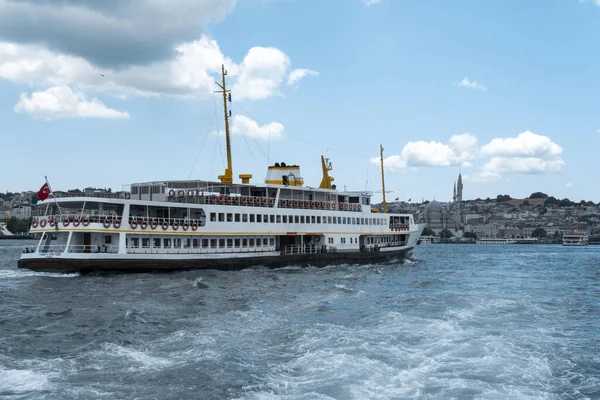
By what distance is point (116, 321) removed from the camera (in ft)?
62.1

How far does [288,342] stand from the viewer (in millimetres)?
16828

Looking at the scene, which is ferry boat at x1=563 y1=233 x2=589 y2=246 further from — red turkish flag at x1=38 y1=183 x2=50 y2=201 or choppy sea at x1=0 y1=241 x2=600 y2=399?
red turkish flag at x1=38 y1=183 x2=50 y2=201

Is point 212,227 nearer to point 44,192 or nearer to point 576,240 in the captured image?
point 44,192

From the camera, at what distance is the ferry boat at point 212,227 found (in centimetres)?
3241

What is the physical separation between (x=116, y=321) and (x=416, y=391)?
10411 millimetres

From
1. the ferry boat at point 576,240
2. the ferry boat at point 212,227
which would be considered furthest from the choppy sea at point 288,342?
the ferry boat at point 576,240

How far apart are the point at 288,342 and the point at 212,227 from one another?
2085 centimetres

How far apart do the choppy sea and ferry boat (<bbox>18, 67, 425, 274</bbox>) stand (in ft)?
12.8

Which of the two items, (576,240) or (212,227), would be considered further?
(576,240)

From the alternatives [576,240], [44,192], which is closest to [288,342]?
[44,192]

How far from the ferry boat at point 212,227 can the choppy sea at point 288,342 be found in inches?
154

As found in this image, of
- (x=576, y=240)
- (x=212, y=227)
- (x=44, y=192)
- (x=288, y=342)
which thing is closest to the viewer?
(x=288, y=342)

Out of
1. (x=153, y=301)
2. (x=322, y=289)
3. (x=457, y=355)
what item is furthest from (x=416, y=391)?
(x=322, y=289)

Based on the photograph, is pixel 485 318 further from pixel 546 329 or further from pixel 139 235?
pixel 139 235
